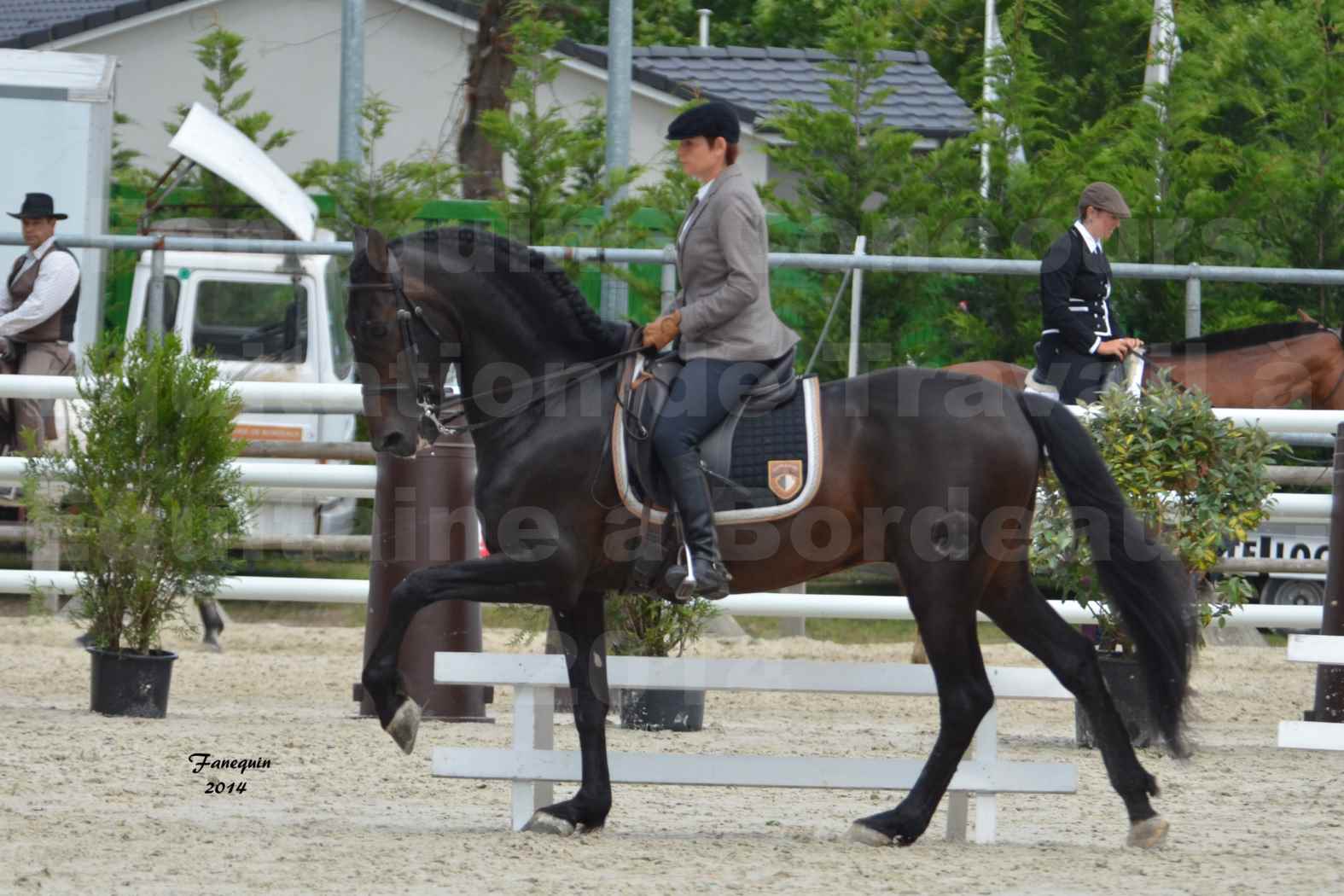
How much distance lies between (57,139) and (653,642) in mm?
7771

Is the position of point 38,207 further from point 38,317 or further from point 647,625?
point 647,625

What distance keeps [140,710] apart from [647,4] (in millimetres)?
20684

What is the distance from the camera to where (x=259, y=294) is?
1434cm

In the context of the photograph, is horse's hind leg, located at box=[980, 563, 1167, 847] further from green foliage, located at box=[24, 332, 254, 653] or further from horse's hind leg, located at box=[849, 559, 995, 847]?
green foliage, located at box=[24, 332, 254, 653]

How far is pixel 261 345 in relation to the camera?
14.2 m

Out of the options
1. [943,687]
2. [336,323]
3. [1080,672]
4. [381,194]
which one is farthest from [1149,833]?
[336,323]

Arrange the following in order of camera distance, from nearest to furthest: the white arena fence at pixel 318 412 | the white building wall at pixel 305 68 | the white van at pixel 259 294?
the white arena fence at pixel 318 412 < the white van at pixel 259 294 < the white building wall at pixel 305 68

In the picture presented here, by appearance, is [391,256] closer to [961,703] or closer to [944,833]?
[961,703]

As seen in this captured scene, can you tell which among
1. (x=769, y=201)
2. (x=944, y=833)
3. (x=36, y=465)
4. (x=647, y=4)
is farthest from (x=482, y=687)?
(x=647, y=4)

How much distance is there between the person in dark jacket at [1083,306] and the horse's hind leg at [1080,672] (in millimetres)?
3561

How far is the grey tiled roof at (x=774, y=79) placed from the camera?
1941 centimetres

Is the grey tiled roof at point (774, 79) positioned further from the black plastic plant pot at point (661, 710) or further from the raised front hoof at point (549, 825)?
the raised front hoof at point (549, 825)

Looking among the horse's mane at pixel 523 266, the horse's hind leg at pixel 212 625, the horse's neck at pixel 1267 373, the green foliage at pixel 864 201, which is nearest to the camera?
the horse's mane at pixel 523 266

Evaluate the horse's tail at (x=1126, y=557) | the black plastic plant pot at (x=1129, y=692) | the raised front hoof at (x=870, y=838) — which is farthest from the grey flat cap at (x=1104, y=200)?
the raised front hoof at (x=870, y=838)
